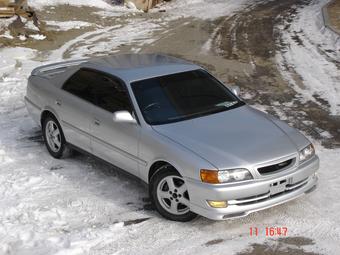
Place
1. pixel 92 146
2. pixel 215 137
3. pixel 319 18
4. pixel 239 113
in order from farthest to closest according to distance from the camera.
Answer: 1. pixel 319 18
2. pixel 92 146
3. pixel 239 113
4. pixel 215 137

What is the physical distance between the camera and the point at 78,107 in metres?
7.61

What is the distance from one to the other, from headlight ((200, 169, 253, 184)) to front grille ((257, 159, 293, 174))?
16 centimetres

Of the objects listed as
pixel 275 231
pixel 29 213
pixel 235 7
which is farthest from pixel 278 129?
pixel 235 7

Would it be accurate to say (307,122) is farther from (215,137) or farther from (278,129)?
(215,137)

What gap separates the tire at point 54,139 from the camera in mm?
8094

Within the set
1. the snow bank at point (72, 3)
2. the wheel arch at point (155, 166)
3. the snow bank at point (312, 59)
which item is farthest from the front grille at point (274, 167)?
the snow bank at point (72, 3)

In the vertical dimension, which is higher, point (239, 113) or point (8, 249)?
point (239, 113)

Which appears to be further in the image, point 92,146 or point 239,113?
point 92,146

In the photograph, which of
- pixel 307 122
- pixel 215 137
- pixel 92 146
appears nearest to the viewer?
pixel 215 137

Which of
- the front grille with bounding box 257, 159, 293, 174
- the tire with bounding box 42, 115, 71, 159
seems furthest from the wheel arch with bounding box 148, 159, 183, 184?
the tire with bounding box 42, 115, 71, 159

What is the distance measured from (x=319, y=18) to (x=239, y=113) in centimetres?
1287

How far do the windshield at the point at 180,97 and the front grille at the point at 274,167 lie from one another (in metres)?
1.15

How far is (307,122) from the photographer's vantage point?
9.53 m
